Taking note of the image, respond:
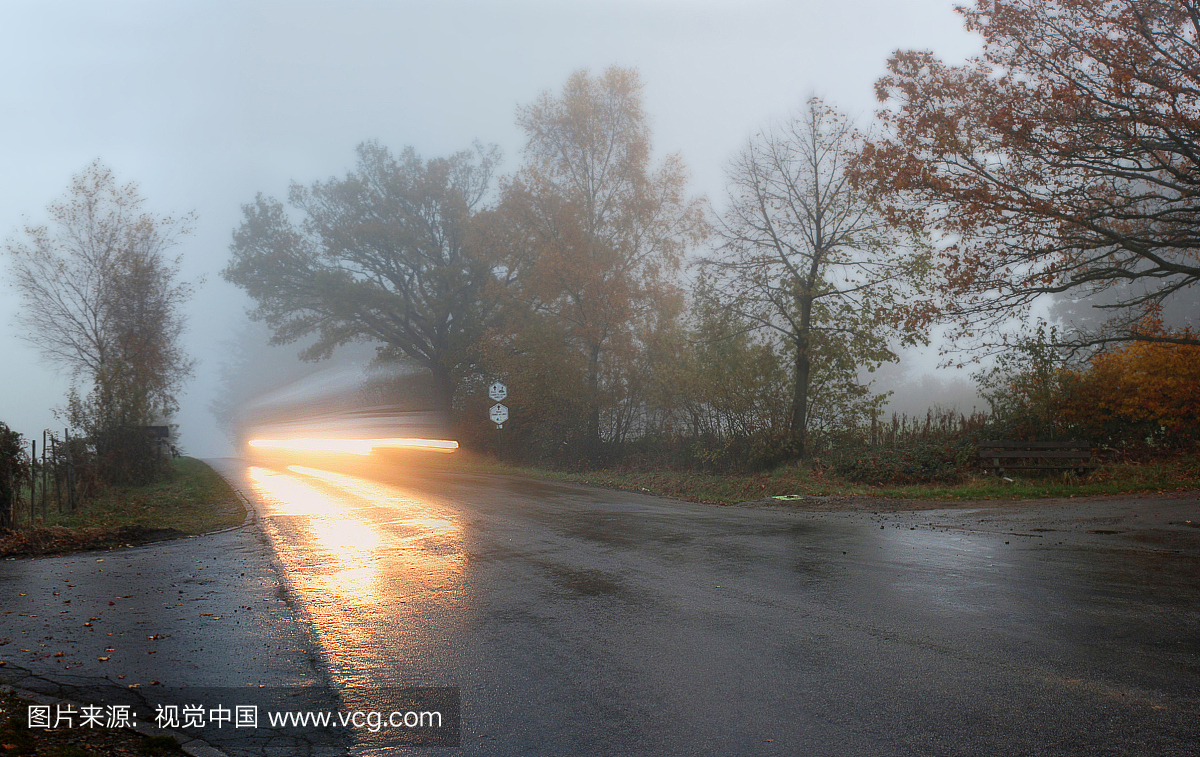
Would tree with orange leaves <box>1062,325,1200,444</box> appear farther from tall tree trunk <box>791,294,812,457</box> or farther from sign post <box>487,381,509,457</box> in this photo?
sign post <box>487,381,509,457</box>

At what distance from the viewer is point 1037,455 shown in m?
18.4

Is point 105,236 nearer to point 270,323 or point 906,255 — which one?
point 270,323

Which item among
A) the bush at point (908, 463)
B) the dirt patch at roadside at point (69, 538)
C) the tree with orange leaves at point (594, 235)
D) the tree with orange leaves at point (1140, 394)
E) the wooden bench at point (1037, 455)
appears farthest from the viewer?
the tree with orange leaves at point (594, 235)

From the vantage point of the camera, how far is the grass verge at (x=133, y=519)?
1127 centimetres

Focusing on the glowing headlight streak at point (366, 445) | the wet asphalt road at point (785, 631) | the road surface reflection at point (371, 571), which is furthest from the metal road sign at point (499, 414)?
the wet asphalt road at point (785, 631)

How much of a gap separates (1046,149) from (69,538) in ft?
63.0

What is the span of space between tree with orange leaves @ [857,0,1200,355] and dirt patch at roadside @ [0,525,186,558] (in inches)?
634

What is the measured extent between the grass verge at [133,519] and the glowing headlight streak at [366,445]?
53.5 feet

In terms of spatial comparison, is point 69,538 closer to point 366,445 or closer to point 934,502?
point 934,502

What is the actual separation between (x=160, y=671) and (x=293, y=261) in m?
35.7

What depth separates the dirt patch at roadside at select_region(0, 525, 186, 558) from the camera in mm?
10812

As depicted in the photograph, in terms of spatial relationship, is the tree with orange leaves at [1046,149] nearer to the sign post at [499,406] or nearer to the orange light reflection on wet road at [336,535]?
the orange light reflection on wet road at [336,535]

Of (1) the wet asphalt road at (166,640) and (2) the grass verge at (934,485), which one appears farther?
(2) the grass verge at (934,485)

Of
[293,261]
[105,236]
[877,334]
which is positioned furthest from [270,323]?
[877,334]
